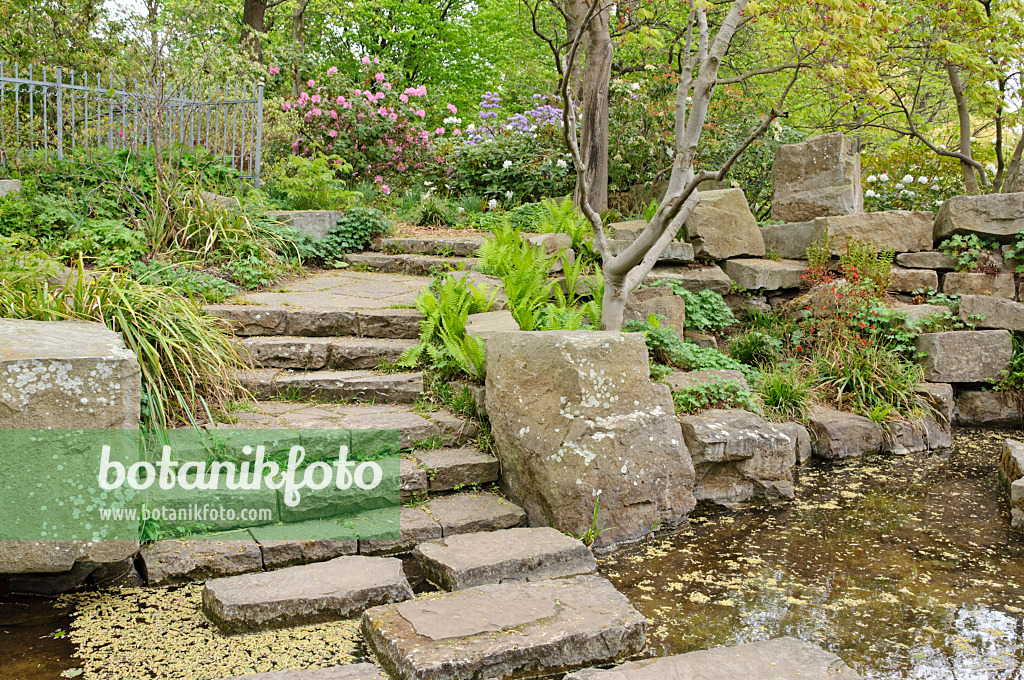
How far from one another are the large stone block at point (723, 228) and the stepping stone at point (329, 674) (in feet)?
18.4

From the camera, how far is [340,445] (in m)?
4.42

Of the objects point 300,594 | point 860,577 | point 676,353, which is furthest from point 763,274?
point 300,594

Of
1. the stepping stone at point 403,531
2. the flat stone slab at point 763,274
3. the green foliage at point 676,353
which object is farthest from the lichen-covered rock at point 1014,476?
the stepping stone at point 403,531

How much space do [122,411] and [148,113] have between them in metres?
4.73

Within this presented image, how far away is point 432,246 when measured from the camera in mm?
8109

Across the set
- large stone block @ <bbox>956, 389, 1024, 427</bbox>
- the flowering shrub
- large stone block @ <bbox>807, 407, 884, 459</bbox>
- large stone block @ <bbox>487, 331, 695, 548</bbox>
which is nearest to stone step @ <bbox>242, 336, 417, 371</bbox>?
large stone block @ <bbox>487, 331, 695, 548</bbox>

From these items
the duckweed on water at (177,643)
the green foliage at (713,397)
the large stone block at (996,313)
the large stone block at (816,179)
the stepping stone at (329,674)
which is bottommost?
the duckweed on water at (177,643)

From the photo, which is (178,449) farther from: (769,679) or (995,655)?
(995,655)

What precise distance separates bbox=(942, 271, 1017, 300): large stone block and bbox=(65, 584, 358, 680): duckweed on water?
21.8 ft

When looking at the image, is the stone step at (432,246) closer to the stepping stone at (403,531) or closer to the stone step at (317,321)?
the stone step at (317,321)

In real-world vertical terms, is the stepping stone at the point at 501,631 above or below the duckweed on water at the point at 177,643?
above

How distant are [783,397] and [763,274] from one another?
1673 mm

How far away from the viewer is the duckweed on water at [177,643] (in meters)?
2.88

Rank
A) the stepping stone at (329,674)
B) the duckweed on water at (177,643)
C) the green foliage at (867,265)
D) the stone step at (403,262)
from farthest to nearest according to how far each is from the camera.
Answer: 1. the stone step at (403,262)
2. the green foliage at (867,265)
3. the duckweed on water at (177,643)
4. the stepping stone at (329,674)
